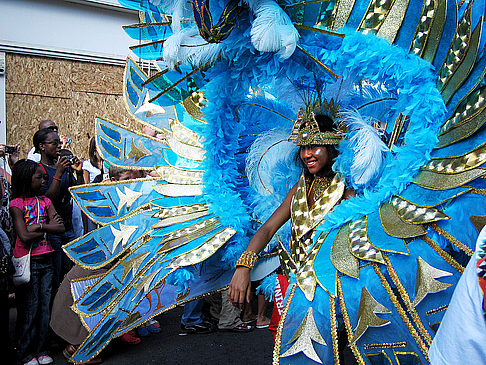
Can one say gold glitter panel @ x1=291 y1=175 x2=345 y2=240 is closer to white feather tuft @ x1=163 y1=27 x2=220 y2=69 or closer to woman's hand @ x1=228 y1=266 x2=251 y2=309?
woman's hand @ x1=228 y1=266 x2=251 y2=309

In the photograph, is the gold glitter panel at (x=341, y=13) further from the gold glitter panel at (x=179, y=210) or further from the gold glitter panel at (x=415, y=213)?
the gold glitter panel at (x=179, y=210)

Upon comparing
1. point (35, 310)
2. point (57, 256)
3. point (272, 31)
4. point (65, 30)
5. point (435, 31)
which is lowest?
point (35, 310)

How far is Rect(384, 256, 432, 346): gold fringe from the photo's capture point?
1789mm

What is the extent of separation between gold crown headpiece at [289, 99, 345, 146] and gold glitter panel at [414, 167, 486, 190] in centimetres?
48

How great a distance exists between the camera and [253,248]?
2.38 m

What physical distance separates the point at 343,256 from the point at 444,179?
0.53 metres

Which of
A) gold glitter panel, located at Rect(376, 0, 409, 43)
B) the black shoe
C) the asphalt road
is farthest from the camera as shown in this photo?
the black shoe

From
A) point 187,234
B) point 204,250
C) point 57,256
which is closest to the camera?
point 204,250

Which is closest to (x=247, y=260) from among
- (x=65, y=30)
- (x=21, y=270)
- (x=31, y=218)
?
(x=21, y=270)

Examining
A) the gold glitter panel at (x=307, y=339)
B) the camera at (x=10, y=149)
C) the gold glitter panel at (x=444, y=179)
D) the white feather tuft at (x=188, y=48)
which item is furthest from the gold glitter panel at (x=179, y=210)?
the camera at (x=10, y=149)

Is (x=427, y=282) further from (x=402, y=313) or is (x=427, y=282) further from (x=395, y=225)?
(x=395, y=225)

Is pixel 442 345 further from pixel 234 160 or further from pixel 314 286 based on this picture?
pixel 234 160

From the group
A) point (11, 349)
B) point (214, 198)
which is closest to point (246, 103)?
point (214, 198)

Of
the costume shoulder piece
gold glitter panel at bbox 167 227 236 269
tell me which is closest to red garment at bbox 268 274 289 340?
the costume shoulder piece
